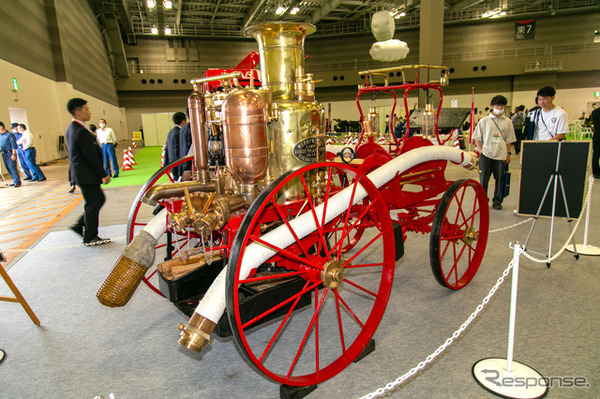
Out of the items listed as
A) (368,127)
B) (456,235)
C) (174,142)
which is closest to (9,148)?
(174,142)

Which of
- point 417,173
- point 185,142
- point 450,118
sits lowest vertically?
point 417,173

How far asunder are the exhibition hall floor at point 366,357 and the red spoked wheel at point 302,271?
184 millimetres

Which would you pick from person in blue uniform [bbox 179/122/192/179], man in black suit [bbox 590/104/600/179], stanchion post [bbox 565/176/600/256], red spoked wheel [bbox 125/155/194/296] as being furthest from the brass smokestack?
man in black suit [bbox 590/104/600/179]

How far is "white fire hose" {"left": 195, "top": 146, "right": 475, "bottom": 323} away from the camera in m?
1.69

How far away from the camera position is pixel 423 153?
259cm

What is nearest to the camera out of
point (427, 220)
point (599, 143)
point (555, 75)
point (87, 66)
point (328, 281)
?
point (328, 281)

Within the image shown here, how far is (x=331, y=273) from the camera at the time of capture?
196cm

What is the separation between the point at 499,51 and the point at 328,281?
2767 cm

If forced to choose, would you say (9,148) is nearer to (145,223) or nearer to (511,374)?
(145,223)

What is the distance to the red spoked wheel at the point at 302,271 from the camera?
167 centimetres

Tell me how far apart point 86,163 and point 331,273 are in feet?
12.2

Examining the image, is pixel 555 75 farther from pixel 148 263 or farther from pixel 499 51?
pixel 148 263

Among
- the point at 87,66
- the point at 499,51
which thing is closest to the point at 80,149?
the point at 87,66

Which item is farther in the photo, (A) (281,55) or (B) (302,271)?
(A) (281,55)
